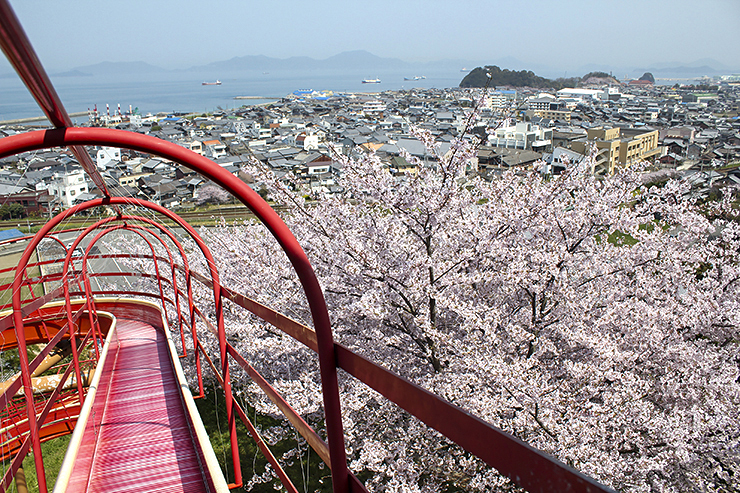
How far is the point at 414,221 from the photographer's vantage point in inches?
238

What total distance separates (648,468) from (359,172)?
4.89m

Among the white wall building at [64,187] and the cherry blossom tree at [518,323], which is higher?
the white wall building at [64,187]

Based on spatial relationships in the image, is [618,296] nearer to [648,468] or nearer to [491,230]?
[491,230]

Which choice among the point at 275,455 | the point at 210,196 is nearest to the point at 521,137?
the point at 210,196

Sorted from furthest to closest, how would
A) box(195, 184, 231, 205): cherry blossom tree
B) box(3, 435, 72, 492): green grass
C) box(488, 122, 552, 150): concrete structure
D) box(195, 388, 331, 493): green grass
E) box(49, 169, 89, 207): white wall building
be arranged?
box(488, 122, 552, 150): concrete structure < box(195, 184, 231, 205): cherry blossom tree < box(49, 169, 89, 207): white wall building < box(3, 435, 72, 492): green grass < box(195, 388, 331, 493): green grass

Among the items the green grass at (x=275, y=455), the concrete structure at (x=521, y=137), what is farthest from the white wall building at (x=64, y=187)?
the concrete structure at (x=521, y=137)

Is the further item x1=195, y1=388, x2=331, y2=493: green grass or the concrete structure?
the concrete structure

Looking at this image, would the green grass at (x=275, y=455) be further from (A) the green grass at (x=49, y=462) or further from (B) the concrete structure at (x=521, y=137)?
(B) the concrete structure at (x=521, y=137)

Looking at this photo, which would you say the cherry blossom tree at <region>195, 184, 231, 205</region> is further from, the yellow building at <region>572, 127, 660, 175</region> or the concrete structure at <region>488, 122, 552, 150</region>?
the concrete structure at <region>488, 122, 552, 150</region>

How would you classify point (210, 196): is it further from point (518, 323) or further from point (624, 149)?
point (624, 149)

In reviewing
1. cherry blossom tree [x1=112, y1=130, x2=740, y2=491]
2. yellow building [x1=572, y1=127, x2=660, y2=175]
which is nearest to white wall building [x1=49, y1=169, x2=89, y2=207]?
cherry blossom tree [x1=112, y1=130, x2=740, y2=491]

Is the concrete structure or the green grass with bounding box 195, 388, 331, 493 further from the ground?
the concrete structure

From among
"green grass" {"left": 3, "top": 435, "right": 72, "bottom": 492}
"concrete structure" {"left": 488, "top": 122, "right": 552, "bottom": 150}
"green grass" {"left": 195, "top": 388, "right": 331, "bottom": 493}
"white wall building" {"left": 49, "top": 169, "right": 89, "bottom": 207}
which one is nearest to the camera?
"green grass" {"left": 195, "top": 388, "right": 331, "bottom": 493}

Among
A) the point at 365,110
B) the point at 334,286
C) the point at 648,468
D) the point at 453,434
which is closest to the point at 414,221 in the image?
the point at 334,286
